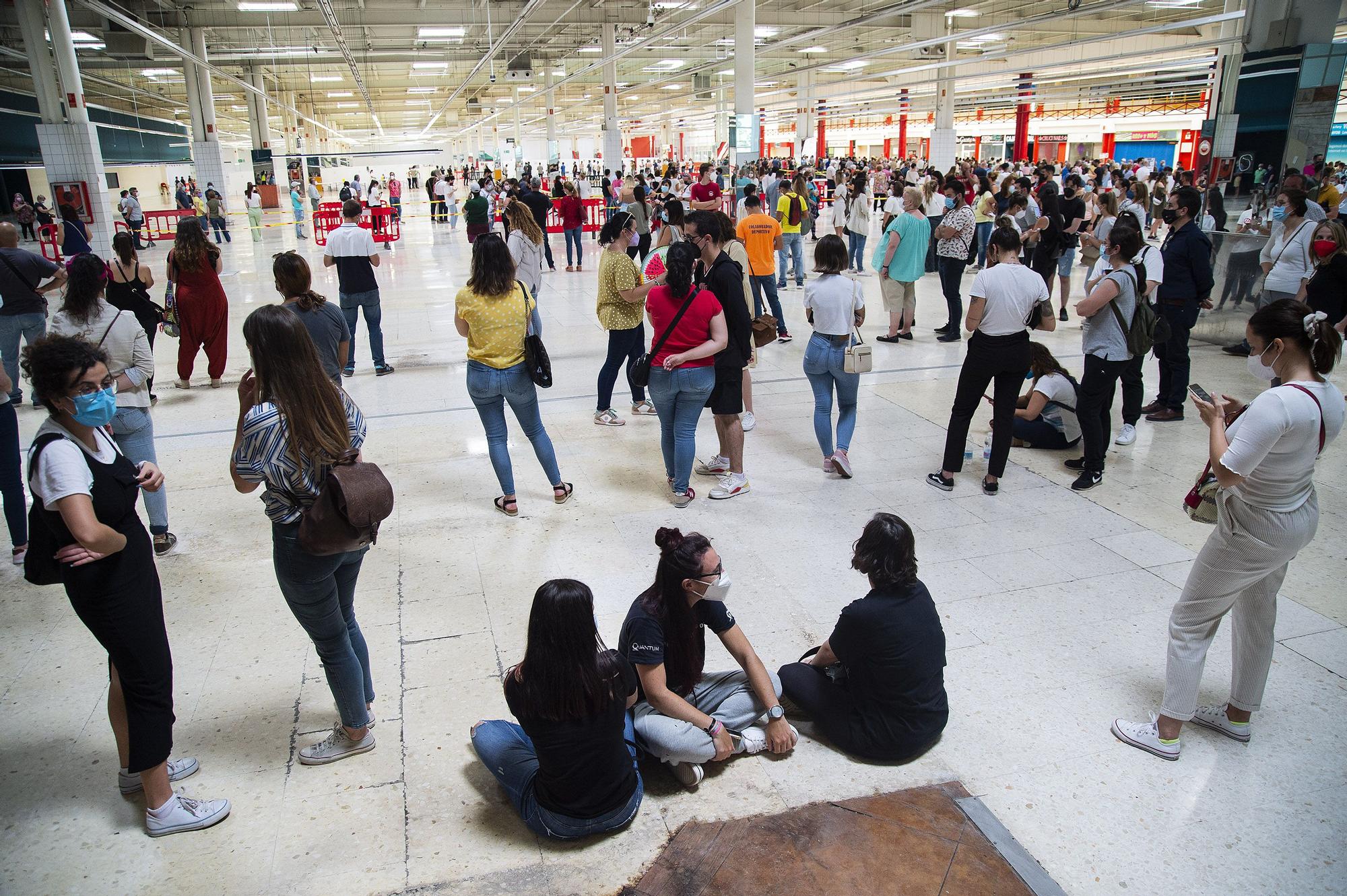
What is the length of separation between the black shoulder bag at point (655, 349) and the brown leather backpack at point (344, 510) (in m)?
2.34

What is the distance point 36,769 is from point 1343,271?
8258mm

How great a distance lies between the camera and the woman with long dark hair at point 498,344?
14.5 ft

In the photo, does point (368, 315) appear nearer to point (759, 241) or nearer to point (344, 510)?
point (759, 241)

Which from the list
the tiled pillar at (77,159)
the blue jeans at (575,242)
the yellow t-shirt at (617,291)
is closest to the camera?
the yellow t-shirt at (617,291)

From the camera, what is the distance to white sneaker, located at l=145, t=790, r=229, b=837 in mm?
2543

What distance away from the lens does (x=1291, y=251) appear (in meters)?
6.82

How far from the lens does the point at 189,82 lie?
72.4 feet

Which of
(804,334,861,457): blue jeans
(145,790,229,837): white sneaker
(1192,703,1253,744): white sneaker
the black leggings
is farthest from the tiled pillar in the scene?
(1192,703,1253,744): white sneaker

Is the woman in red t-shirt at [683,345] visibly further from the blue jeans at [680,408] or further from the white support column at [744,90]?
the white support column at [744,90]

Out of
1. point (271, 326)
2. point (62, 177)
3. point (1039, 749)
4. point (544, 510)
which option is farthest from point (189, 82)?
point (1039, 749)

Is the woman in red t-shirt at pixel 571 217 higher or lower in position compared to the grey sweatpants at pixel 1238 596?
higher

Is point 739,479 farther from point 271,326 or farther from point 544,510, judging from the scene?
point 271,326

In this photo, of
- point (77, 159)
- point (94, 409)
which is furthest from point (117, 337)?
point (77, 159)

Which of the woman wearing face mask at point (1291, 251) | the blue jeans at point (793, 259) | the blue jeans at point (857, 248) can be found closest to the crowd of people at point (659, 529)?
the woman wearing face mask at point (1291, 251)
